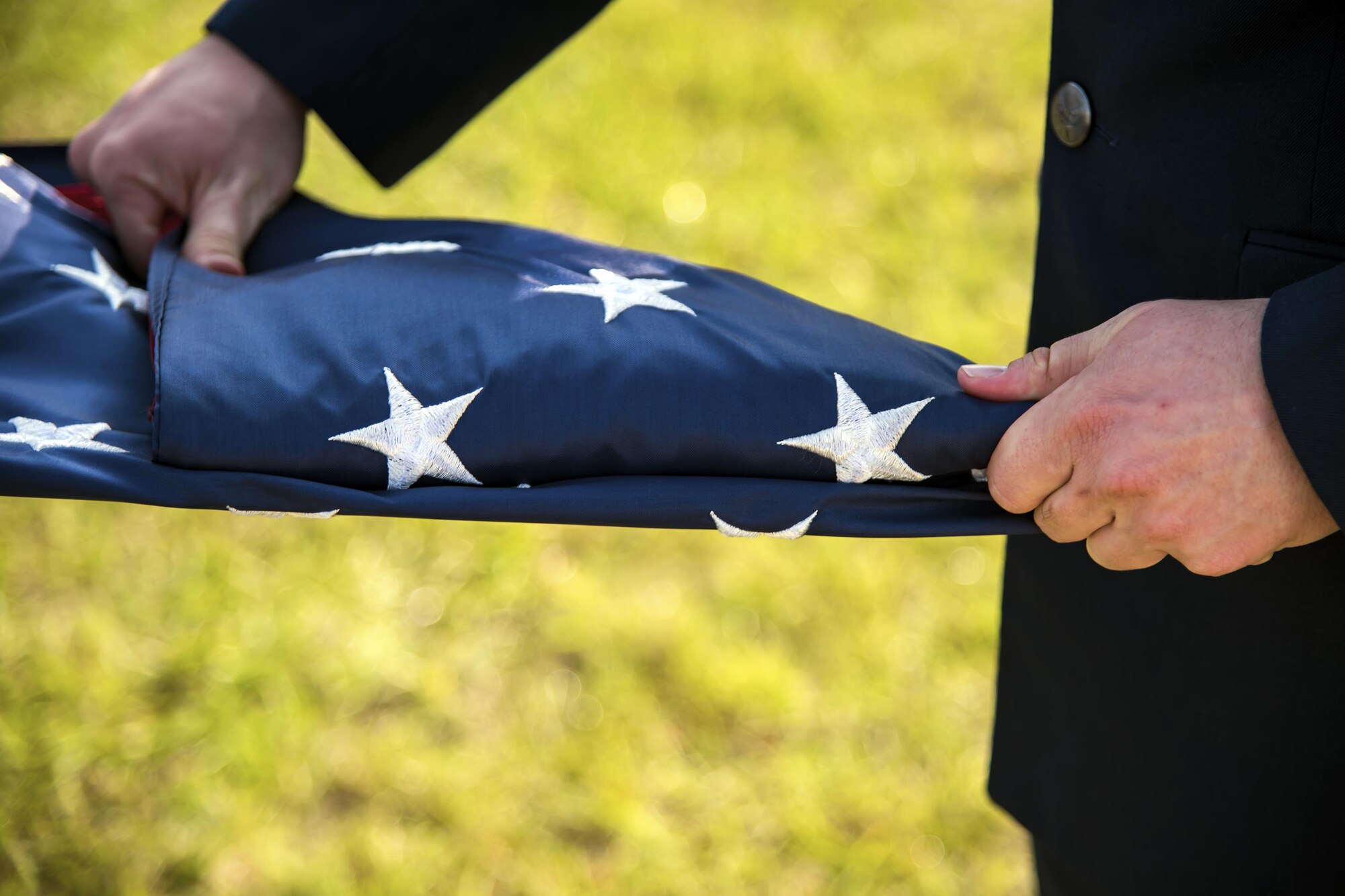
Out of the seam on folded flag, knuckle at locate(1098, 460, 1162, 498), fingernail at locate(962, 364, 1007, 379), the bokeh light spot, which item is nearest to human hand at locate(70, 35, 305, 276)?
the seam on folded flag

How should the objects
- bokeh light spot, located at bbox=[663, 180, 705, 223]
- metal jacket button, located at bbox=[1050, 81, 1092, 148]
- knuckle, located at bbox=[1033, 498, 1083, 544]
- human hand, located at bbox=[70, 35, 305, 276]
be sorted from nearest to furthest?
knuckle, located at bbox=[1033, 498, 1083, 544]
metal jacket button, located at bbox=[1050, 81, 1092, 148]
human hand, located at bbox=[70, 35, 305, 276]
bokeh light spot, located at bbox=[663, 180, 705, 223]

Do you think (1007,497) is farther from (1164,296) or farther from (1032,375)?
(1164,296)

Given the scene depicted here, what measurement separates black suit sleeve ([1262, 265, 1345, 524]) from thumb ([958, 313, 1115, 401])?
0.44 ft

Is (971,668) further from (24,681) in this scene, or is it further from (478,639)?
(24,681)

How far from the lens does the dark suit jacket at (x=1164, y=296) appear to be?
782mm

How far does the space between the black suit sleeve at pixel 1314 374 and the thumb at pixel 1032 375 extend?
0.44 feet

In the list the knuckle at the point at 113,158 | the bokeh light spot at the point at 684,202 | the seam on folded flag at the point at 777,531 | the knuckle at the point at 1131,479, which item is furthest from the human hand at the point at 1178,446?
the bokeh light spot at the point at 684,202

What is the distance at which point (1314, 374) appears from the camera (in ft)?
2.27

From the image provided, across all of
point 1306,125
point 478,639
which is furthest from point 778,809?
point 1306,125

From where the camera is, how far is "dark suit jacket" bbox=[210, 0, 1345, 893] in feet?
2.56

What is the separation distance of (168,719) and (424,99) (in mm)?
1161

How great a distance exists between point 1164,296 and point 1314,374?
232 millimetres

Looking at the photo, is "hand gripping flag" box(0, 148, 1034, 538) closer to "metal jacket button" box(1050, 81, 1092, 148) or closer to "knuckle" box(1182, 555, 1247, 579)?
"knuckle" box(1182, 555, 1247, 579)

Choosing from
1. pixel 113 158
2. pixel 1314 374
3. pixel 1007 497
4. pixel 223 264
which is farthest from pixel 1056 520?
pixel 113 158
